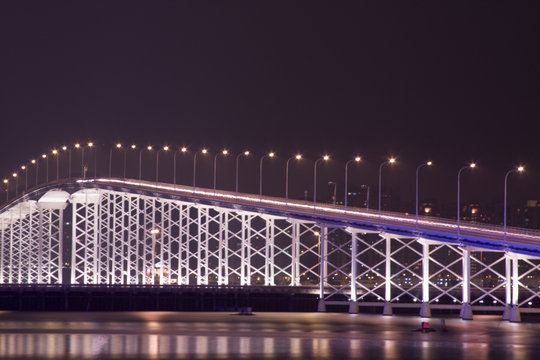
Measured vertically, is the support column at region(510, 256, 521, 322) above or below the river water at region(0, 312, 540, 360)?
above

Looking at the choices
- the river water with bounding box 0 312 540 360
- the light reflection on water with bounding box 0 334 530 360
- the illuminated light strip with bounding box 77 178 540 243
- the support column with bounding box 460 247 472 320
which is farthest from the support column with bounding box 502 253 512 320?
the light reflection on water with bounding box 0 334 530 360

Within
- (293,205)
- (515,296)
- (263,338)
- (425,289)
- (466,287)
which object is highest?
(293,205)

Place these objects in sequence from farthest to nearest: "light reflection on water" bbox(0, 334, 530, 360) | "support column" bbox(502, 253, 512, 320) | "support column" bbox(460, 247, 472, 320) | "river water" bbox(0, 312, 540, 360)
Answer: "support column" bbox(460, 247, 472, 320)
"support column" bbox(502, 253, 512, 320)
"river water" bbox(0, 312, 540, 360)
"light reflection on water" bbox(0, 334, 530, 360)

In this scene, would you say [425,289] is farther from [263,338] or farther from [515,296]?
[263,338]

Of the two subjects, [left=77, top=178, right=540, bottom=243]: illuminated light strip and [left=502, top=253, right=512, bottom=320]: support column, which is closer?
[left=502, top=253, right=512, bottom=320]: support column

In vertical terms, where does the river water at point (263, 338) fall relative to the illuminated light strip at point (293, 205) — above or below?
below

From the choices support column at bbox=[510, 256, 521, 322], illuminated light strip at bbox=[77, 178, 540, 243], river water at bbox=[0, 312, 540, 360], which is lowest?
river water at bbox=[0, 312, 540, 360]

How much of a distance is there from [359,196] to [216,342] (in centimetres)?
12338

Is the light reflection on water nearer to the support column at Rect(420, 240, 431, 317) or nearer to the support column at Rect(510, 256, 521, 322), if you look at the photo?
the support column at Rect(510, 256, 521, 322)

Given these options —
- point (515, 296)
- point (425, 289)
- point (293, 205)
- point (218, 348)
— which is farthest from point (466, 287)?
point (218, 348)

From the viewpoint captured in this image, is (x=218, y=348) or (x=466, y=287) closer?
(x=218, y=348)

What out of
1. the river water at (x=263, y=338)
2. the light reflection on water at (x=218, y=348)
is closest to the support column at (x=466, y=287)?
the river water at (x=263, y=338)

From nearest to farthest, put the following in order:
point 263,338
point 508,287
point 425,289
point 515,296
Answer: point 263,338 < point 515,296 < point 508,287 < point 425,289

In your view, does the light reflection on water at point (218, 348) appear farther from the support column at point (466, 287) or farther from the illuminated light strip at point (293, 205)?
the illuminated light strip at point (293, 205)
